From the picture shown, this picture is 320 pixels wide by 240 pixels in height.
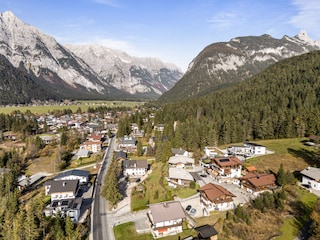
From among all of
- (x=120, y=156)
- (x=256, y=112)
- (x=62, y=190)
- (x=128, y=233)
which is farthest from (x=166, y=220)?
(x=256, y=112)

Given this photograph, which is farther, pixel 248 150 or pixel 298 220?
pixel 248 150

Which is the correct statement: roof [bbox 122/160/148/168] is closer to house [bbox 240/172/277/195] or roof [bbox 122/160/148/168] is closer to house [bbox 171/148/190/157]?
house [bbox 171/148/190/157]

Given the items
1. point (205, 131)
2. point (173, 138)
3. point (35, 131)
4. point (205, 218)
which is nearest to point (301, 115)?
point (205, 131)

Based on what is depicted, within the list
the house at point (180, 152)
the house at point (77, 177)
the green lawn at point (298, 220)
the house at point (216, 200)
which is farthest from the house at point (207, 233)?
the house at point (180, 152)

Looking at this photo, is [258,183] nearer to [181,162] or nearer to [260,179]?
[260,179]

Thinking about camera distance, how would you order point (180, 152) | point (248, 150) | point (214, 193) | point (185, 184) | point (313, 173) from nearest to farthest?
point (214, 193), point (313, 173), point (185, 184), point (248, 150), point (180, 152)

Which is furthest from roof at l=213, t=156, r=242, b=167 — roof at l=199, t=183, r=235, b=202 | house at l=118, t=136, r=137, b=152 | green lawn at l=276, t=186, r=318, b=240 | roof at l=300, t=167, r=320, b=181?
house at l=118, t=136, r=137, b=152

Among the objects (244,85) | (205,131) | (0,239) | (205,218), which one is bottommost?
(0,239)

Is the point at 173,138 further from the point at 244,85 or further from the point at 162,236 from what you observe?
the point at 244,85
